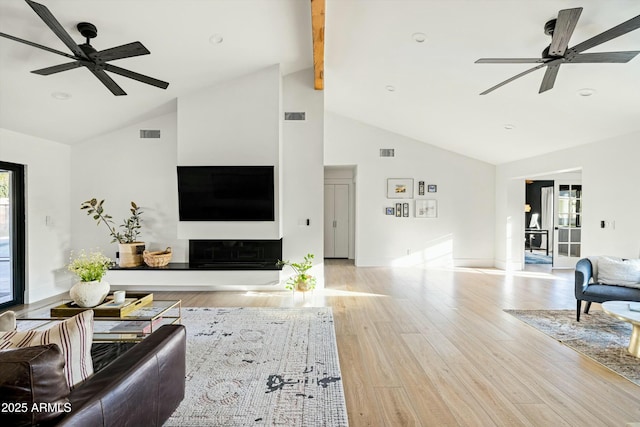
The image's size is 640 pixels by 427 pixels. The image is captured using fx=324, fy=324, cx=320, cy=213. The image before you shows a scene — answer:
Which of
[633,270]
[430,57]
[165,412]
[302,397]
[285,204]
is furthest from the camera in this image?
[285,204]

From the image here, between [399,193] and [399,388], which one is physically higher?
[399,193]

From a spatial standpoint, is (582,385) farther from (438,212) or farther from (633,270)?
(438,212)

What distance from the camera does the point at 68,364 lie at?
136 cm

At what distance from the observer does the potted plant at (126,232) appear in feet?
17.4

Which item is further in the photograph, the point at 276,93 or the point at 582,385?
the point at 276,93

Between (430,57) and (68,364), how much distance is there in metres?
4.57

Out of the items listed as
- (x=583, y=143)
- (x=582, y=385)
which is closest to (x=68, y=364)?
(x=582, y=385)

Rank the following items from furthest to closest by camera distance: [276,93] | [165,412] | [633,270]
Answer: [276,93]
[633,270]
[165,412]

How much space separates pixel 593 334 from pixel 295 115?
4976 millimetres

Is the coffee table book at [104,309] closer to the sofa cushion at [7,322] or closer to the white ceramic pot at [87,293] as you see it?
the white ceramic pot at [87,293]

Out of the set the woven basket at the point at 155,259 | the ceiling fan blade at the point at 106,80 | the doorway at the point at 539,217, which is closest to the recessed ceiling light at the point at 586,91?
the ceiling fan blade at the point at 106,80

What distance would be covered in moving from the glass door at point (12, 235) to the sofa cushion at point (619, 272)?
26.0ft

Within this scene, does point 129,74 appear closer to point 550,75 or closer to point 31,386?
point 31,386

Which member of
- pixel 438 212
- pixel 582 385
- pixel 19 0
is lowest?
pixel 582 385
